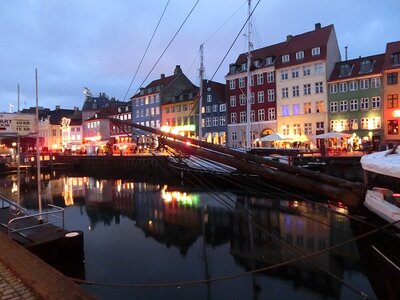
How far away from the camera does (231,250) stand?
54.2 ft

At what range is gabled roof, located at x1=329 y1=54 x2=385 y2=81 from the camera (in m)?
53.6

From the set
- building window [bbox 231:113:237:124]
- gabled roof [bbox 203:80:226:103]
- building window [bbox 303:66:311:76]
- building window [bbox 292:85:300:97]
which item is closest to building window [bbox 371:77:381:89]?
building window [bbox 303:66:311:76]

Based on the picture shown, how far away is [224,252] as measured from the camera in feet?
53.2

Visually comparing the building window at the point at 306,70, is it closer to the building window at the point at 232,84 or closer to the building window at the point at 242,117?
the building window at the point at 242,117

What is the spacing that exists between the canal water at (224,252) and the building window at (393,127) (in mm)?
30860

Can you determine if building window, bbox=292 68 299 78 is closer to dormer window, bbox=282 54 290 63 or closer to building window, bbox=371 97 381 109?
dormer window, bbox=282 54 290 63

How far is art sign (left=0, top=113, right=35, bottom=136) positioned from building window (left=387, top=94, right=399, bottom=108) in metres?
49.2

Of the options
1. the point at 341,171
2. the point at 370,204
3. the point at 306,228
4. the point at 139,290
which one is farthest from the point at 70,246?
the point at 341,171

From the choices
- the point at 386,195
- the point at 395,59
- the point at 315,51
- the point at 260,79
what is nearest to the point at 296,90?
the point at 315,51

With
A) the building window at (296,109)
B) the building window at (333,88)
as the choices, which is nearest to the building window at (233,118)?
the building window at (296,109)

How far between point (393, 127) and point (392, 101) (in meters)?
3.75

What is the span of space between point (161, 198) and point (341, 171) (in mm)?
19057

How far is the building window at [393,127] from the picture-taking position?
4997cm

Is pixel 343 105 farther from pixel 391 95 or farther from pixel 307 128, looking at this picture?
pixel 391 95
